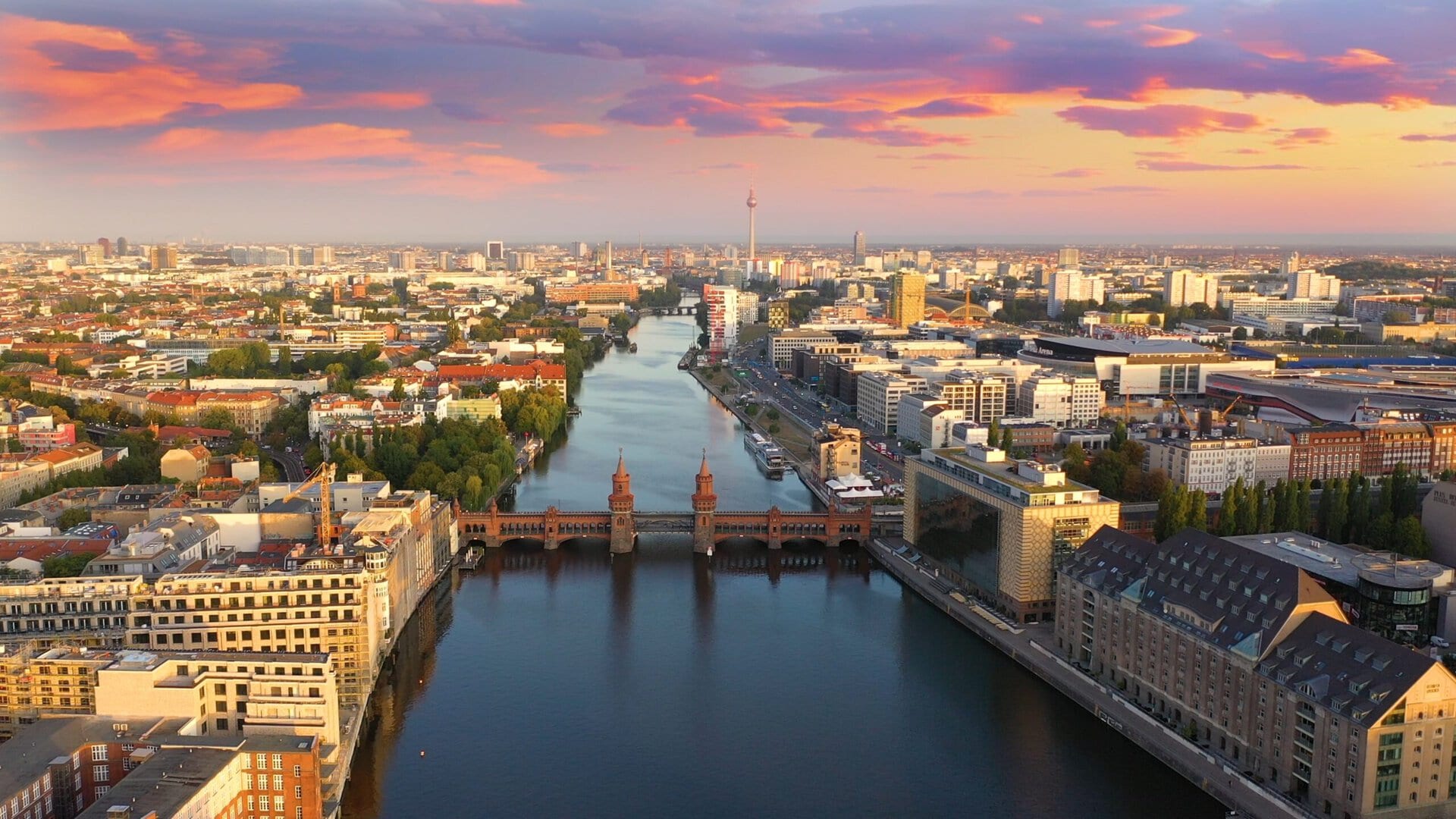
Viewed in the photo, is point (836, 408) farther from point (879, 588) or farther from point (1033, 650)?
point (1033, 650)

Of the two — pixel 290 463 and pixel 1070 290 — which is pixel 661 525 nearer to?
pixel 290 463

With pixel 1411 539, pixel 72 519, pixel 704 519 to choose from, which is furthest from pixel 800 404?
pixel 72 519

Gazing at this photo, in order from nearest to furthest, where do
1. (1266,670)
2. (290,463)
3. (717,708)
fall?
(1266,670) < (717,708) < (290,463)

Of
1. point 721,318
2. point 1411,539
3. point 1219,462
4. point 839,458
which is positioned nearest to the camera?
point 1411,539

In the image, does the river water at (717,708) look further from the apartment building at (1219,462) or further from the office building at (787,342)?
the office building at (787,342)

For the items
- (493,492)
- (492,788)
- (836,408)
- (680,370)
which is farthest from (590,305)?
(492,788)
